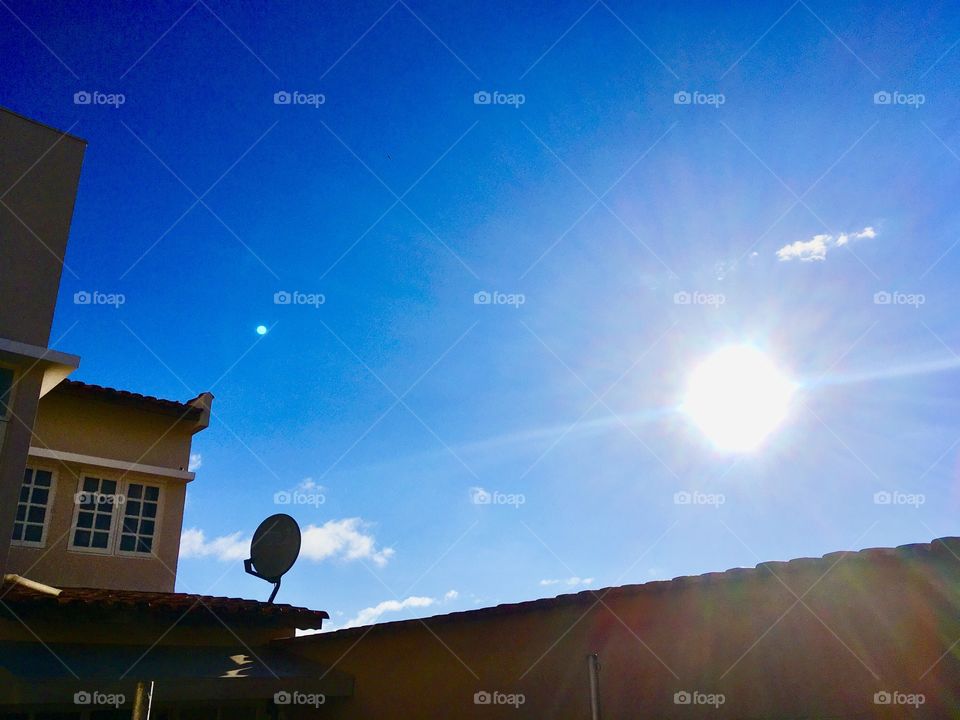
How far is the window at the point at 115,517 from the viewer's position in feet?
40.1

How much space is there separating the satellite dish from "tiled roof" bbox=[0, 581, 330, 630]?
1.61 ft

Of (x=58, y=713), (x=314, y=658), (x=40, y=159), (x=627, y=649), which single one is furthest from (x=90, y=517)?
(x=627, y=649)

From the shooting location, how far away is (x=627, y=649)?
728 cm

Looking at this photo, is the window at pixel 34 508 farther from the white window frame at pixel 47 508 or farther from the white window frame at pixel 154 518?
the white window frame at pixel 154 518

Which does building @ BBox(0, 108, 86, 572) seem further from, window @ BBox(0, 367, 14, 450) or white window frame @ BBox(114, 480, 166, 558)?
white window frame @ BBox(114, 480, 166, 558)

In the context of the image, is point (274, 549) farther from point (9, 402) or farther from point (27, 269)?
point (27, 269)

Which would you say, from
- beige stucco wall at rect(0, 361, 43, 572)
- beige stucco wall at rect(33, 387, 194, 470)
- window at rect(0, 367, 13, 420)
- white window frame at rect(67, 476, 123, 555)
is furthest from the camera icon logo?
beige stucco wall at rect(33, 387, 194, 470)

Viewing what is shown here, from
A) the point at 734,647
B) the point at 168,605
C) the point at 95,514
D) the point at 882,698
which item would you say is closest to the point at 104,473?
the point at 95,514

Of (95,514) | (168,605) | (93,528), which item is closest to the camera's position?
(168,605)

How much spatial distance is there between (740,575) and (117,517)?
10.7m

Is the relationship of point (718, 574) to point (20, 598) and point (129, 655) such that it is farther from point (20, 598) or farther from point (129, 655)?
point (20, 598)

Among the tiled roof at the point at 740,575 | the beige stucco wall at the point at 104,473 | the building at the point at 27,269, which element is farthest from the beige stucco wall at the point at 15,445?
the tiled roof at the point at 740,575

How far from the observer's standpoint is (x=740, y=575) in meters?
6.77

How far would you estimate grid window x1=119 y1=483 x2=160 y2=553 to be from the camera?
1267 centimetres
